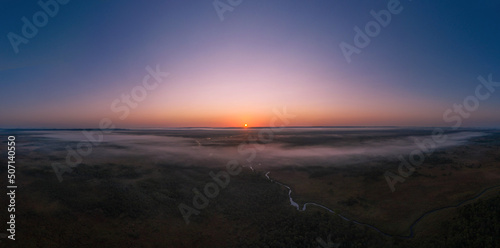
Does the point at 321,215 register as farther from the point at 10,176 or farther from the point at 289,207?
the point at 10,176

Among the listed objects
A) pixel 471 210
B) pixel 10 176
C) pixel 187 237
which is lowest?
pixel 187 237

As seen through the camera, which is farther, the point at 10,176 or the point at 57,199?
the point at 10,176

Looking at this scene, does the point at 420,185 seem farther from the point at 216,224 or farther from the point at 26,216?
the point at 26,216

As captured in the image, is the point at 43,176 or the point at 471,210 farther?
the point at 43,176

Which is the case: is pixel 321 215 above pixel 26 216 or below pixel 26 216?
below

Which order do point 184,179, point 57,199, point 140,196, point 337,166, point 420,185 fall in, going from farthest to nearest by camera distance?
point 337,166
point 184,179
point 420,185
point 140,196
point 57,199

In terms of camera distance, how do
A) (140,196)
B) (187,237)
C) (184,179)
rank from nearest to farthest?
1. (187,237)
2. (140,196)
3. (184,179)

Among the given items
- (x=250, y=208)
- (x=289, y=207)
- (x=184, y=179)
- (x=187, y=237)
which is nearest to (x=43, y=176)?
(x=184, y=179)

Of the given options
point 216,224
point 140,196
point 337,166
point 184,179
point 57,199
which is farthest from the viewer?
point 337,166

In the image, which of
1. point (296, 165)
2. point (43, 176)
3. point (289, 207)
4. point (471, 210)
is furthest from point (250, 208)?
point (43, 176)
